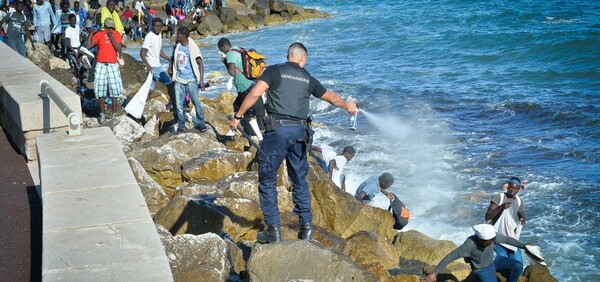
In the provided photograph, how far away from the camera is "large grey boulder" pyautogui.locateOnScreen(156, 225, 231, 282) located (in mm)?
6059

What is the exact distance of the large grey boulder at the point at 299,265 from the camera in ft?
19.5

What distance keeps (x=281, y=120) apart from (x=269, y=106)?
0.17 meters

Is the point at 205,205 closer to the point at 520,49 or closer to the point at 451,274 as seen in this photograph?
the point at 451,274

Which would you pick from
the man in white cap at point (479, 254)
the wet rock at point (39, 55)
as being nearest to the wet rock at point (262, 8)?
the wet rock at point (39, 55)

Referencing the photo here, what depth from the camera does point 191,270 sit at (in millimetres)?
6070

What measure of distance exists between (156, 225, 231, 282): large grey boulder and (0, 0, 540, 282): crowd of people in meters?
0.49

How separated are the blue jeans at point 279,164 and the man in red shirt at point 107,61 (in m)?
5.76

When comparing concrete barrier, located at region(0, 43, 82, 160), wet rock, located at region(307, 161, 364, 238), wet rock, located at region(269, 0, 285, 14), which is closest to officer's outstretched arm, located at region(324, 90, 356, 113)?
concrete barrier, located at region(0, 43, 82, 160)

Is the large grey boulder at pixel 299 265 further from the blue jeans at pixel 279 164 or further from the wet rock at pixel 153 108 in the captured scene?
the wet rock at pixel 153 108

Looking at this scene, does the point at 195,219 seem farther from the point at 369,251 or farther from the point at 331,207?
the point at 331,207

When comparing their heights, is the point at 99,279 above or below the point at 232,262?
above

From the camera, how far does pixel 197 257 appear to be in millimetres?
6246

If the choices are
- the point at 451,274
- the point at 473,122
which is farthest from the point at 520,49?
the point at 451,274

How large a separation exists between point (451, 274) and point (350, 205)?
148cm
